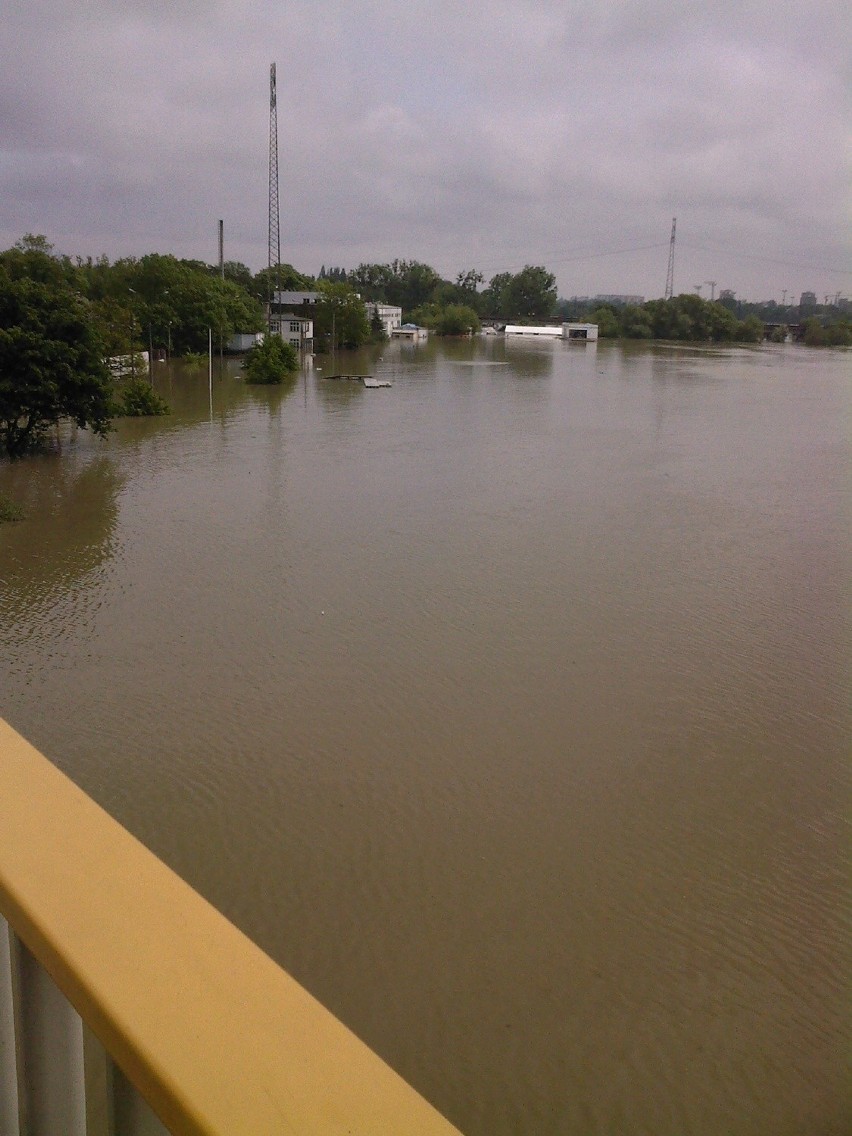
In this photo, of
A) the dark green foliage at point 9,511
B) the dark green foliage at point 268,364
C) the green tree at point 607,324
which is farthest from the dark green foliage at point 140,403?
the green tree at point 607,324

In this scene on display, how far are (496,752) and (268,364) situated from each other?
2322cm

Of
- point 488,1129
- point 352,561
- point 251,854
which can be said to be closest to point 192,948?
point 488,1129

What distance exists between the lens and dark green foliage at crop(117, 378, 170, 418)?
64.7ft

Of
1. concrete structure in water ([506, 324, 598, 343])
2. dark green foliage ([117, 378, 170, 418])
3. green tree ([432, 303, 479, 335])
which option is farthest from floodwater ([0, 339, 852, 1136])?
green tree ([432, 303, 479, 335])

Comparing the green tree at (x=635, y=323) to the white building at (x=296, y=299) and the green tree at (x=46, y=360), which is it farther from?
the green tree at (x=46, y=360)

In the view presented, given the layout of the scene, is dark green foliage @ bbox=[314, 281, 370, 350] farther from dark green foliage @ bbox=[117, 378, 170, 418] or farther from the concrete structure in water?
dark green foliage @ bbox=[117, 378, 170, 418]

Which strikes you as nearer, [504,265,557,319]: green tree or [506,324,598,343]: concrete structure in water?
[506,324,598,343]: concrete structure in water

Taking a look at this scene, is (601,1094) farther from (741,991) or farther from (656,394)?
(656,394)

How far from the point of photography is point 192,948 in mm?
642

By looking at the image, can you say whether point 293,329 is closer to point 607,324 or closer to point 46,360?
point 46,360

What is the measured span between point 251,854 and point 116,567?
543 cm

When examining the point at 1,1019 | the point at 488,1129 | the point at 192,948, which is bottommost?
the point at 488,1129

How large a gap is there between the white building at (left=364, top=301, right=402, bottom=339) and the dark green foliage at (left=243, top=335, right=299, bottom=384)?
24947mm

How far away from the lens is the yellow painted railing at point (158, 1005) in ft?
1.78
